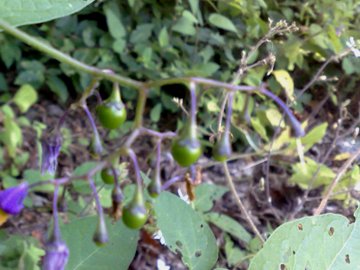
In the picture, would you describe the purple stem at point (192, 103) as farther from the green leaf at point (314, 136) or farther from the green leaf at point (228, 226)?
the green leaf at point (314, 136)

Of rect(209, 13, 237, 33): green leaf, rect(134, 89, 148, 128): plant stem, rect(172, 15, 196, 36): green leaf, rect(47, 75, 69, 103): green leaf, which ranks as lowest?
rect(47, 75, 69, 103): green leaf

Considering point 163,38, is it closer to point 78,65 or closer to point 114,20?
point 114,20

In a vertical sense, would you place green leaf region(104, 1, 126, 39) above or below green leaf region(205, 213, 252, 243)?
above

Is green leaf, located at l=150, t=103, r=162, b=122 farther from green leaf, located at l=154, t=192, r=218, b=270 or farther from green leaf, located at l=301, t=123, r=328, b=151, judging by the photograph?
green leaf, located at l=154, t=192, r=218, b=270

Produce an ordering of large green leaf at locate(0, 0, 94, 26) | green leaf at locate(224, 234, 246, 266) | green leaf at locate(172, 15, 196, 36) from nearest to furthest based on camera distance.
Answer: large green leaf at locate(0, 0, 94, 26) → green leaf at locate(224, 234, 246, 266) → green leaf at locate(172, 15, 196, 36)

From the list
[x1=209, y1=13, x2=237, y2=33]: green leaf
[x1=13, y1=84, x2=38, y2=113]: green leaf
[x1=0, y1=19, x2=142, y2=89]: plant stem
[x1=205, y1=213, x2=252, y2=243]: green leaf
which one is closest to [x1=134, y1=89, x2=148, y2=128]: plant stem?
[x1=0, y1=19, x2=142, y2=89]: plant stem

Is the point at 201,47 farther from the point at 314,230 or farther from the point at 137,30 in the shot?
the point at 314,230

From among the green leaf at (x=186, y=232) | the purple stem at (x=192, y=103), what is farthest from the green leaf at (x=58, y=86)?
the purple stem at (x=192, y=103)

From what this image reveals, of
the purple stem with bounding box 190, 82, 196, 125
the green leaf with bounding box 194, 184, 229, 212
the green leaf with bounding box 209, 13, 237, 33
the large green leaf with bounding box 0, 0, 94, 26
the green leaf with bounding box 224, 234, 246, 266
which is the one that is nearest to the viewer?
the purple stem with bounding box 190, 82, 196, 125

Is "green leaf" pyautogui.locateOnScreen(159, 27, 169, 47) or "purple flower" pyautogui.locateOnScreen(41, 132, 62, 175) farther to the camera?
"green leaf" pyautogui.locateOnScreen(159, 27, 169, 47)
